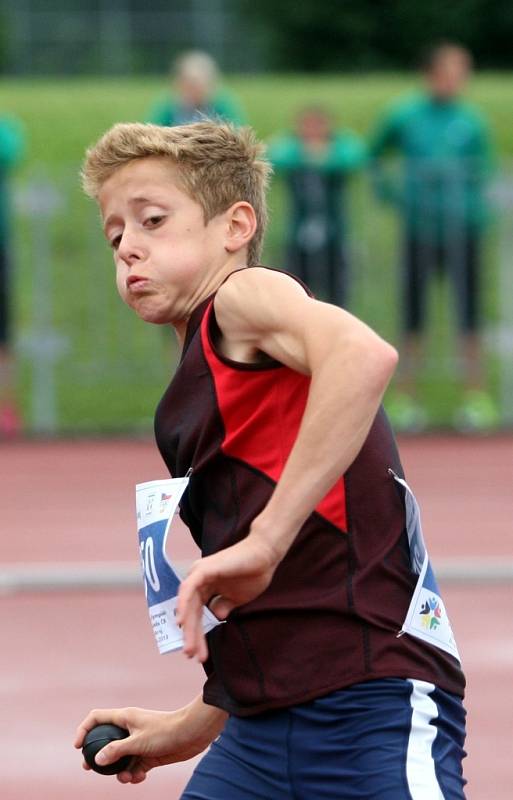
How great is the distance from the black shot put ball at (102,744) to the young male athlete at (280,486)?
0.22m

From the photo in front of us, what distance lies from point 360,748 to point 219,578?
18.4 inches

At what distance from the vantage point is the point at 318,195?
12055 mm

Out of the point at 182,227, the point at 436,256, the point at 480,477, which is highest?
the point at 182,227

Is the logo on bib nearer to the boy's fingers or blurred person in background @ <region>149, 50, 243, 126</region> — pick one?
the boy's fingers

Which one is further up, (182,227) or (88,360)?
(182,227)

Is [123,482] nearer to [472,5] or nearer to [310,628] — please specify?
[310,628]

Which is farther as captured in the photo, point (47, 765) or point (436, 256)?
point (436, 256)

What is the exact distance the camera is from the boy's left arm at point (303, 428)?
105 inches

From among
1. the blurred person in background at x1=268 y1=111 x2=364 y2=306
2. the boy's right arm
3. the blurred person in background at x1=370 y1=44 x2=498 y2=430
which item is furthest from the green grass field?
the boy's right arm

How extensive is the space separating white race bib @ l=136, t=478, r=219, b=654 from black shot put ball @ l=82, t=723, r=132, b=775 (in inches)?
12.9

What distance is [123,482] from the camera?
35.0 ft

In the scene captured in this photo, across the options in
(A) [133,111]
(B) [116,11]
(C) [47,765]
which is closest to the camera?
(C) [47,765]

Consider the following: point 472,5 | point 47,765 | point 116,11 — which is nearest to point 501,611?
point 47,765

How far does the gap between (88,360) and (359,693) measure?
32.3 feet
